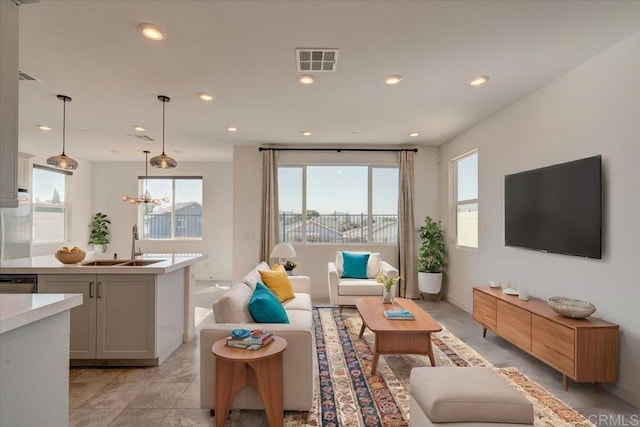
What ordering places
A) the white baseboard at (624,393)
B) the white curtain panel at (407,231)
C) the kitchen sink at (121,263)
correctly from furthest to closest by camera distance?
the white curtain panel at (407,231) → the kitchen sink at (121,263) → the white baseboard at (624,393)

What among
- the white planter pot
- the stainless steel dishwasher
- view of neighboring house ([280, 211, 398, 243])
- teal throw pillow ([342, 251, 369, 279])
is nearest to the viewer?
the stainless steel dishwasher

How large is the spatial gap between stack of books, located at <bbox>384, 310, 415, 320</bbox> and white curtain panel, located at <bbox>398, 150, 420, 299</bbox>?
279 cm

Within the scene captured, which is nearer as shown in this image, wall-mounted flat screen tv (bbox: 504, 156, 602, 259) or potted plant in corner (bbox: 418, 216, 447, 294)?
wall-mounted flat screen tv (bbox: 504, 156, 602, 259)

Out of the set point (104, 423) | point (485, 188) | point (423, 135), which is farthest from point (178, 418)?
point (423, 135)

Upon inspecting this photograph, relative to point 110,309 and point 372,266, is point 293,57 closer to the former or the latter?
point 110,309

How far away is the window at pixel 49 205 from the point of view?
655 centimetres

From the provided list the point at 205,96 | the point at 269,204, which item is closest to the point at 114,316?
the point at 205,96

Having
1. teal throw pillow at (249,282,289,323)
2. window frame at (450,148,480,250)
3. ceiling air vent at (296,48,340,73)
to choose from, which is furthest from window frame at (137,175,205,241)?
teal throw pillow at (249,282,289,323)

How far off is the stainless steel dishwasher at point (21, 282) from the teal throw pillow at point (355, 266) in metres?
3.83

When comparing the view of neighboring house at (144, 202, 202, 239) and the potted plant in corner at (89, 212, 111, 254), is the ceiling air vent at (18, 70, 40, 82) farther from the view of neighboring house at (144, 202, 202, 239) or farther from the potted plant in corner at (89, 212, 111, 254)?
the potted plant in corner at (89, 212, 111, 254)

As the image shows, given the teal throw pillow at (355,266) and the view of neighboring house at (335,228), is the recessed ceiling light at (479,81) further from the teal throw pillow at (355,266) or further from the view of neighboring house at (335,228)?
the view of neighboring house at (335,228)

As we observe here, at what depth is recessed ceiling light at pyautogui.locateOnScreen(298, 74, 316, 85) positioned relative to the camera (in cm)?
321

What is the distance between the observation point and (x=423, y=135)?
18.1 ft

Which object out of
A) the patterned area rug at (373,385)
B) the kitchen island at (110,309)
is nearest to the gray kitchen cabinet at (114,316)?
the kitchen island at (110,309)
